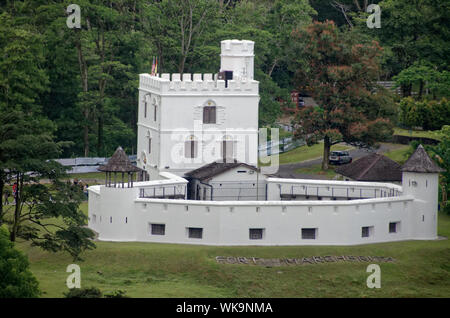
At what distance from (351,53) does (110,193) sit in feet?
95.1

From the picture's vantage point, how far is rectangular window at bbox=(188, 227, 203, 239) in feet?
234

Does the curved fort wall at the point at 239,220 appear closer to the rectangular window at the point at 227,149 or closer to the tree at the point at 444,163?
the tree at the point at 444,163

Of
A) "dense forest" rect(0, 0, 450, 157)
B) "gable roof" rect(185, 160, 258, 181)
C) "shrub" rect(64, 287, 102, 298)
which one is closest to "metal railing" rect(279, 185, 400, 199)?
"gable roof" rect(185, 160, 258, 181)

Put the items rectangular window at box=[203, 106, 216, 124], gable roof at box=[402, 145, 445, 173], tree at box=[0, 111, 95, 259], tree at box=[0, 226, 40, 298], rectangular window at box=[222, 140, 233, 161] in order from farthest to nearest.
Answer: rectangular window at box=[222, 140, 233, 161] → rectangular window at box=[203, 106, 216, 124] → gable roof at box=[402, 145, 445, 173] → tree at box=[0, 111, 95, 259] → tree at box=[0, 226, 40, 298]

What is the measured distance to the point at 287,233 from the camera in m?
71.4

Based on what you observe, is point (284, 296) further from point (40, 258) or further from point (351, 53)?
point (351, 53)

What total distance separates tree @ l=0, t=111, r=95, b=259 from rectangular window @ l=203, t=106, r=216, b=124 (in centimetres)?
1661

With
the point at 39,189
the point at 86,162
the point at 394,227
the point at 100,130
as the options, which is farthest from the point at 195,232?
the point at 100,130

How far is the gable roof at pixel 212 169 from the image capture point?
78.5m

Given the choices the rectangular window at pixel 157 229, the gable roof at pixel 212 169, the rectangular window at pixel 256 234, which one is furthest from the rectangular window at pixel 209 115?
the rectangular window at pixel 256 234

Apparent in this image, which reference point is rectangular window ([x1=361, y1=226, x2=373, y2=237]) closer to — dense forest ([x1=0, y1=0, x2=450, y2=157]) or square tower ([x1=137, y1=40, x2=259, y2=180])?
square tower ([x1=137, y1=40, x2=259, y2=180])

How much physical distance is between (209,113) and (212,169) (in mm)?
4702

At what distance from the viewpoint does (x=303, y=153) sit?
10200 cm

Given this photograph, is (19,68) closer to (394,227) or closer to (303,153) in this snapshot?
(303,153)
